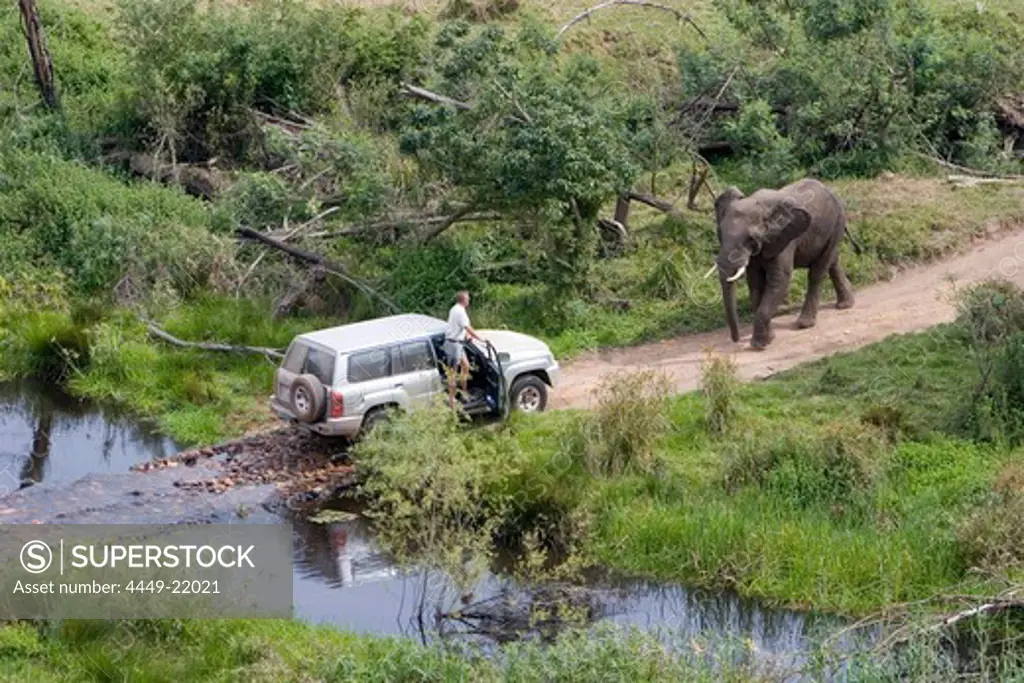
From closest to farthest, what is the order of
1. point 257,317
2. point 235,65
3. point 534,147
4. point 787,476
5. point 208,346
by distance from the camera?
point 787,476 → point 534,147 → point 208,346 → point 257,317 → point 235,65

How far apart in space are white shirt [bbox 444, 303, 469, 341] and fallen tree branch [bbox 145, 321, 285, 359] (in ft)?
12.7

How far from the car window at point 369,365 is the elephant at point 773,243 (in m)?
5.09

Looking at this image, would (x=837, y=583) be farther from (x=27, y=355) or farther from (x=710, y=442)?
(x=27, y=355)

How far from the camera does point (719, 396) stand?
Result: 2092cm

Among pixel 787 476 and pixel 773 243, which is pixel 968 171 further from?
pixel 787 476

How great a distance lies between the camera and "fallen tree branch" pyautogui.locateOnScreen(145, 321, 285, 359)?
80.1ft

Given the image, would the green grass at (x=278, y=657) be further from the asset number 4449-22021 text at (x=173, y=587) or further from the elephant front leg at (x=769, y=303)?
the elephant front leg at (x=769, y=303)

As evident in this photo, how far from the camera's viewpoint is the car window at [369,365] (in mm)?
20625

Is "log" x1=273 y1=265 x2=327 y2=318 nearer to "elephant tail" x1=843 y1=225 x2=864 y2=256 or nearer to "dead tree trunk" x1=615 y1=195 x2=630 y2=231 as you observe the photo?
"dead tree trunk" x1=615 y1=195 x2=630 y2=231

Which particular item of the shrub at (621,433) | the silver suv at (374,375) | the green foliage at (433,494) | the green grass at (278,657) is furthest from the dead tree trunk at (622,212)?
the green grass at (278,657)

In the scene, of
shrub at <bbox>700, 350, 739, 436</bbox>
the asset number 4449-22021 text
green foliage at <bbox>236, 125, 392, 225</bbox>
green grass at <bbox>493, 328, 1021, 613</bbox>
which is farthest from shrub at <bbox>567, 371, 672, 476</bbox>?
green foliage at <bbox>236, 125, 392, 225</bbox>

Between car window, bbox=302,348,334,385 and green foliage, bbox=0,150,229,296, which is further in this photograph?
green foliage, bbox=0,150,229,296

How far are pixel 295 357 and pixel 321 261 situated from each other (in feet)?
16.8

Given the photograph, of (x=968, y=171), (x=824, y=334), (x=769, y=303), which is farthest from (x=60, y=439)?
(x=968, y=171)
